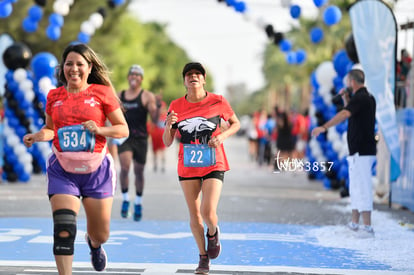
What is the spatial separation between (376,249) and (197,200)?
2498 mm

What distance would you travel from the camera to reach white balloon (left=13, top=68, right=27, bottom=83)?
18.1 meters

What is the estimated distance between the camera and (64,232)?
5.63 meters

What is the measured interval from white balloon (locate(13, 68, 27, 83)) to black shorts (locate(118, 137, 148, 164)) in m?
8.13

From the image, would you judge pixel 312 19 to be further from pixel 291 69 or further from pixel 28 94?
pixel 28 94

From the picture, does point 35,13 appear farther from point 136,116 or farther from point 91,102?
point 91,102

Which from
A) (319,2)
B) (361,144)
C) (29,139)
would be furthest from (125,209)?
(319,2)

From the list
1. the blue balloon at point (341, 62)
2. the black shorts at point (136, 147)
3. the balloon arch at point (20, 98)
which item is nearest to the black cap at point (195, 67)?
the black shorts at point (136, 147)

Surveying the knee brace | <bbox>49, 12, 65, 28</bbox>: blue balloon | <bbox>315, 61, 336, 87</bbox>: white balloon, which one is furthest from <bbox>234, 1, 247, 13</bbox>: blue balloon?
the knee brace

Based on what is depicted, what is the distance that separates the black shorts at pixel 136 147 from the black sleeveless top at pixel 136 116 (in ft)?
0.23

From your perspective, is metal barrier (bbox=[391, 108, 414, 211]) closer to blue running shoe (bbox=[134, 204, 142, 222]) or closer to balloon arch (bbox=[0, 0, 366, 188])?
balloon arch (bbox=[0, 0, 366, 188])

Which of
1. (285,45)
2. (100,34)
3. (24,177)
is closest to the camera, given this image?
(24,177)

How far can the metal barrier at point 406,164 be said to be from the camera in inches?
499

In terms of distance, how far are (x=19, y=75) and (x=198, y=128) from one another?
12051 mm

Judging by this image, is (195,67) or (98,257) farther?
(195,67)
